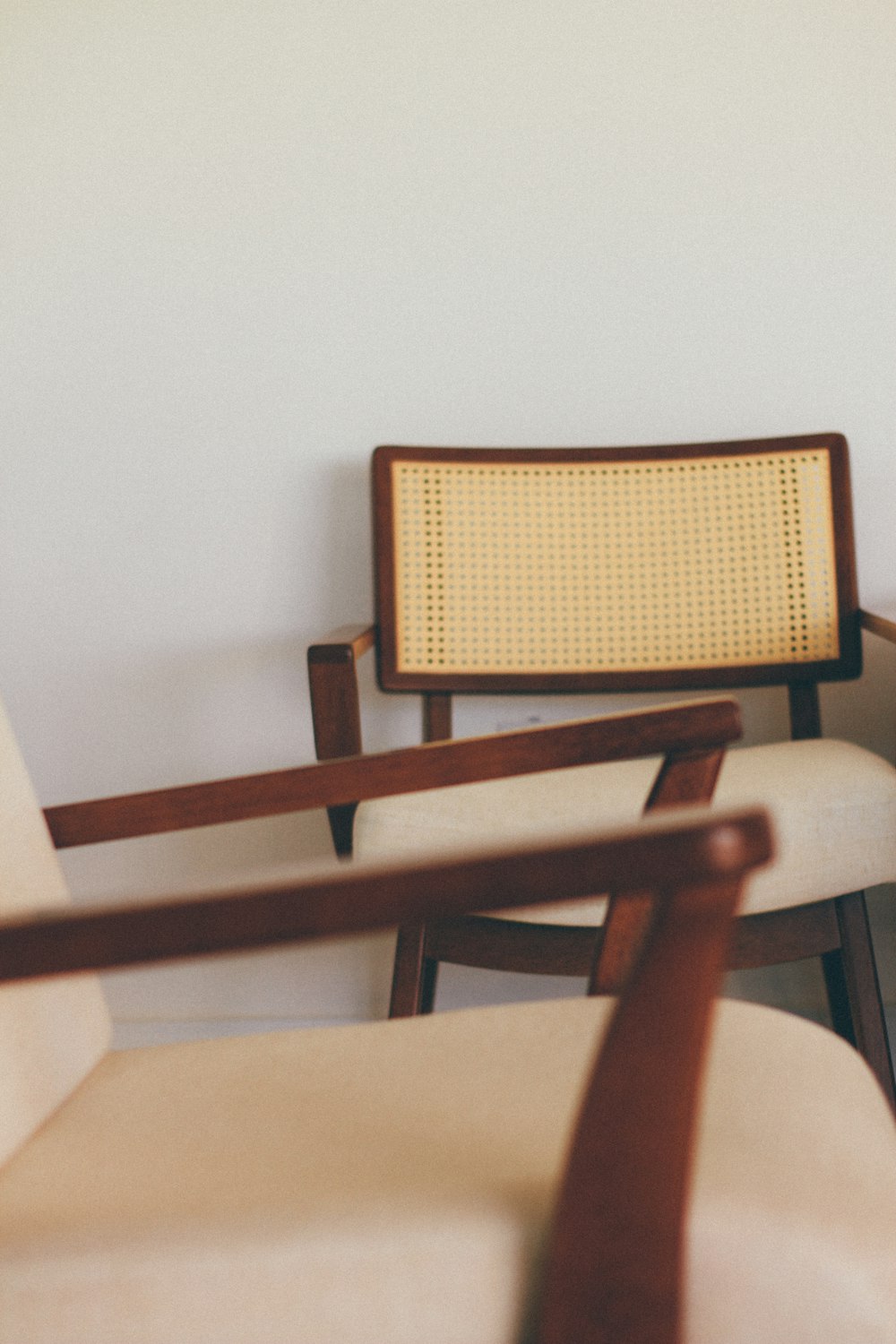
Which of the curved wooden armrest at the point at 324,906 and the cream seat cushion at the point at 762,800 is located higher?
the curved wooden armrest at the point at 324,906

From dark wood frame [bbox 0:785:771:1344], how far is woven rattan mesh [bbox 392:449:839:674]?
1.39 meters

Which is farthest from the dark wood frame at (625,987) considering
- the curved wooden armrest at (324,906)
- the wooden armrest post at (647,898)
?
the wooden armrest post at (647,898)

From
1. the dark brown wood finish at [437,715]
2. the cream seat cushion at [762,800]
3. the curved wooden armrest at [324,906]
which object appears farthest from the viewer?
the dark brown wood finish at [437,715]

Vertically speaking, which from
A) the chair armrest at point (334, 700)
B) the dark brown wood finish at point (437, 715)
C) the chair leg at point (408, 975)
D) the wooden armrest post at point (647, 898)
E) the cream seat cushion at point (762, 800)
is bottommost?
the chair leg at point (408, 975)

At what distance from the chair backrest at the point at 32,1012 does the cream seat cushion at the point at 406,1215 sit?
4 centimetres

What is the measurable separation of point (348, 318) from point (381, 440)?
0.24 metres

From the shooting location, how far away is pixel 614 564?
1984mm

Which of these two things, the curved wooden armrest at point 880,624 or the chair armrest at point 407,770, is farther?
the curved wooden armrest at point 880,624

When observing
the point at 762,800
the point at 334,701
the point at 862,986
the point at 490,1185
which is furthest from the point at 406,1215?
the point at 862,986

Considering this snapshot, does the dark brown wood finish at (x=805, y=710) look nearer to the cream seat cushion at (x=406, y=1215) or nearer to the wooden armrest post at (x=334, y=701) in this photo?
the wooden armrest post at (x=334, y=701)

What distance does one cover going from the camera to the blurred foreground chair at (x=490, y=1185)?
1.99 feet

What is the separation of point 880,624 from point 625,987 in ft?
4.34

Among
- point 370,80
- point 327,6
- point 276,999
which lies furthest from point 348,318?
point 276,999

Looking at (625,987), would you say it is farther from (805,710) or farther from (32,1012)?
(805,710)
